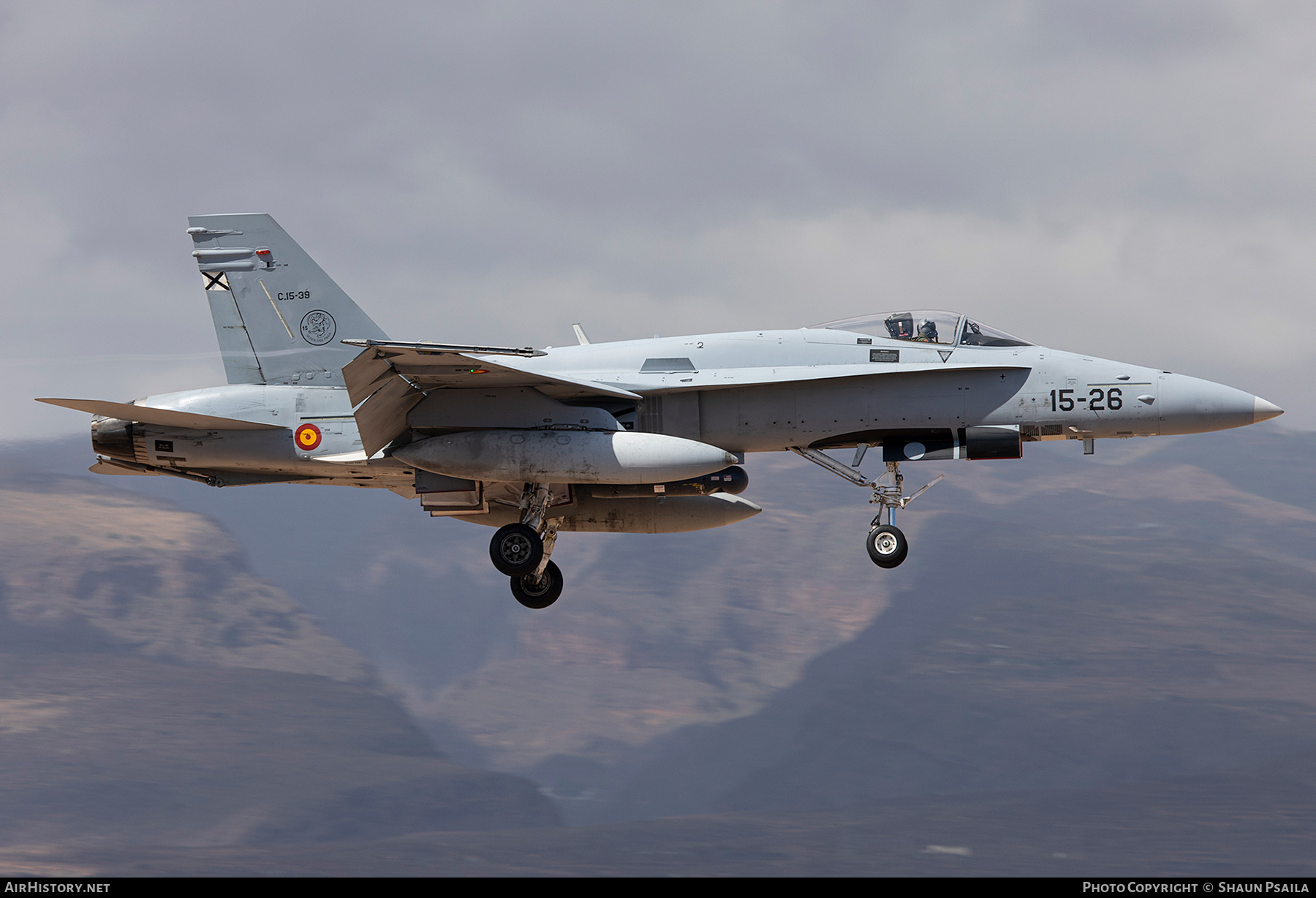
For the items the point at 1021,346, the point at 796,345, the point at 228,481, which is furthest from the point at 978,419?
the point at 228,481

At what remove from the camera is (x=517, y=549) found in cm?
1881

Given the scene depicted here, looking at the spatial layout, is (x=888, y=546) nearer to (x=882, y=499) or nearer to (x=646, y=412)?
(x=882, y=499)

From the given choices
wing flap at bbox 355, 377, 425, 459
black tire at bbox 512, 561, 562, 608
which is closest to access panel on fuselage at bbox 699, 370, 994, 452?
black tire at bbox 512, 561, 562, 608

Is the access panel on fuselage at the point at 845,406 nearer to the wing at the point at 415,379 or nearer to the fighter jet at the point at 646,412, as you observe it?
the fighter jet at the point at 646,412

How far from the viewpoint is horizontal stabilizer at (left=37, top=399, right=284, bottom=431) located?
18.5 meters

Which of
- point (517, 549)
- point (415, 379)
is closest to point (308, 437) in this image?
point (415, 379)

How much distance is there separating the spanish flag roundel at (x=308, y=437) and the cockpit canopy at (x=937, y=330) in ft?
26.9

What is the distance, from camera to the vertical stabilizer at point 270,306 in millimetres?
20078

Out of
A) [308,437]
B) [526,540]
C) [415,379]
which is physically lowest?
[526,540]

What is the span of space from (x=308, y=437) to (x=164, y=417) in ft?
6.94

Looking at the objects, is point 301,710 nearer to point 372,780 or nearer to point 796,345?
point 372,780

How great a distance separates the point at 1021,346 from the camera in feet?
62.2

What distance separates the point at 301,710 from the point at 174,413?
523 ft

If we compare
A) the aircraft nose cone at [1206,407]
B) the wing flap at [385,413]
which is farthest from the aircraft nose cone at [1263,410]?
the wing flap at [385,413]
